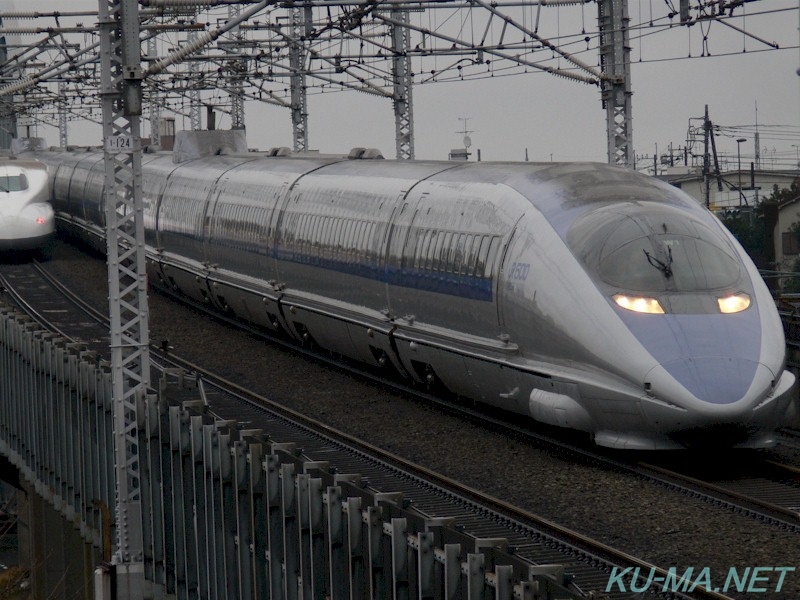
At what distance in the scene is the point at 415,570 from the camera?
11398 mm

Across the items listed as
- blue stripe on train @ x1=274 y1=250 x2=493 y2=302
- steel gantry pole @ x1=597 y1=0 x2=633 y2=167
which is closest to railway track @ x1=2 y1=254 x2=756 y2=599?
blue stripe on train @ x1=274 y1=250 x2=493 y2=302

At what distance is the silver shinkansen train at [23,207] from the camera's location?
43812mm

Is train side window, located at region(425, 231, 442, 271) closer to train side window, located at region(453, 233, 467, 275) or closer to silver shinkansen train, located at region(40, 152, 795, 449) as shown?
silver shinkansen train, located at region(40, 152, 795, 449)

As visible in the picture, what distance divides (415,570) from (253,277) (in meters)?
19.0

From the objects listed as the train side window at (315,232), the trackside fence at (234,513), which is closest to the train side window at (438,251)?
the trackside fence at (234,513)

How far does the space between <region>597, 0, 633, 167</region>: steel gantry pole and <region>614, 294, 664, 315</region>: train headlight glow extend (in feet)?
34.6

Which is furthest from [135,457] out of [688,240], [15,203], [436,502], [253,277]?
[15,203]

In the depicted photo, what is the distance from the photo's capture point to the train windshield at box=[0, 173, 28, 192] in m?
44.0

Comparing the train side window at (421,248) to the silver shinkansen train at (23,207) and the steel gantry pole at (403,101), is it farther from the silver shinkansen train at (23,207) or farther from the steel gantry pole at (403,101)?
the silver shinkansen train at (23,207)

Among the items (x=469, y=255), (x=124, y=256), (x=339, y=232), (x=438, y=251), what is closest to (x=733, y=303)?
(x=469, y=255)

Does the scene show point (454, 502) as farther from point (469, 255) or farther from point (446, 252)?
point (446, 252)

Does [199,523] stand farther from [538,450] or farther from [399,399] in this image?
[399,399]

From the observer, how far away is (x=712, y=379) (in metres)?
15.7

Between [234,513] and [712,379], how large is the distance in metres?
4.93
